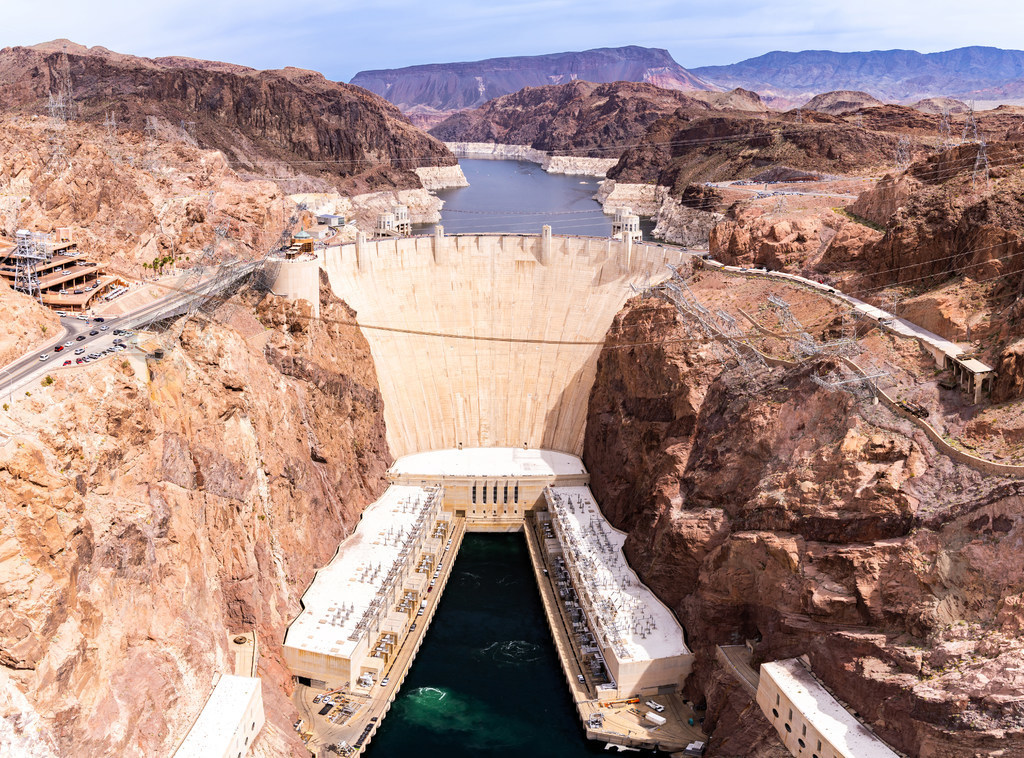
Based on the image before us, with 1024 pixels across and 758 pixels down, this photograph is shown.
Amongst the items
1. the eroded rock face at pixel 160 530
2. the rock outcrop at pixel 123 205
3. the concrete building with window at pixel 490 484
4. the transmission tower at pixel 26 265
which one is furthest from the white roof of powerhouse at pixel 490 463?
the transmission tower at pixel 26 265

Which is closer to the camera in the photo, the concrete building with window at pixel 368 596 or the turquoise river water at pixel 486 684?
the turquoise river water at pixel 486 684

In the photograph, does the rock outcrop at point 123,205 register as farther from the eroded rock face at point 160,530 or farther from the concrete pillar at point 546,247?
the concrete pillar at point 546,247

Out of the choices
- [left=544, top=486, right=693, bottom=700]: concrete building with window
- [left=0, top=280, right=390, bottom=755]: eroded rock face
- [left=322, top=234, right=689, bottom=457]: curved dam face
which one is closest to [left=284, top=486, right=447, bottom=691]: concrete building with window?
[left=0, top=280, right=390, bottom=755]: eroded rock face

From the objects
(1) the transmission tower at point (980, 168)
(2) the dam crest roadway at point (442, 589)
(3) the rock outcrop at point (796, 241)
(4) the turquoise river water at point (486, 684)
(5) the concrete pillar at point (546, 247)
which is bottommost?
(4) the turquoise river water at point (486, 684)

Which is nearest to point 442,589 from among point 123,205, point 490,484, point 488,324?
point 490,484

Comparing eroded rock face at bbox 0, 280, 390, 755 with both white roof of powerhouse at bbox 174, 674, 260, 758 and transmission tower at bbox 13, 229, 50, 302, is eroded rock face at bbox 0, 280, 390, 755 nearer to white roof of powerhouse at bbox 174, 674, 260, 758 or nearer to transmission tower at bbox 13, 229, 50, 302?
white roof of powerhouse at bbox 174, 674, 260, 758

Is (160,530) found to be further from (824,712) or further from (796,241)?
(796,241)

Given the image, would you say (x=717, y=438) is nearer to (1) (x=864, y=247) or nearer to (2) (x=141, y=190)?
(1) (x=864, y=247)
